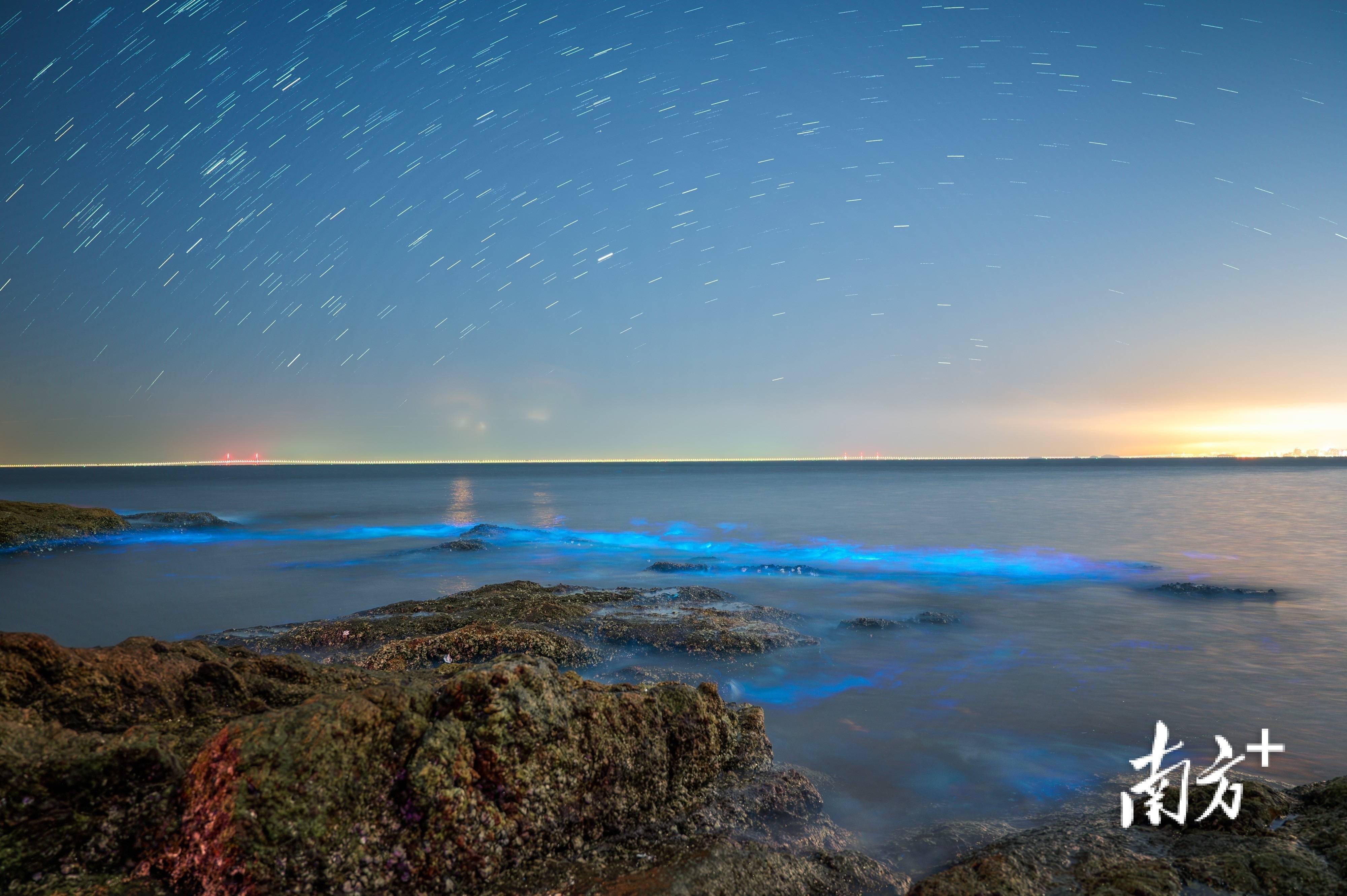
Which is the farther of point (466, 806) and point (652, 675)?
point (652, 675)

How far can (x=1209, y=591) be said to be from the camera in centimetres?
1552

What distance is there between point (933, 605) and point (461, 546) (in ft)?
54.4

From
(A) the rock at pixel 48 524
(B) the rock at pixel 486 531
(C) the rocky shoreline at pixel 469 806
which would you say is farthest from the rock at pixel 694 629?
(A) the rock at pixel 48 524

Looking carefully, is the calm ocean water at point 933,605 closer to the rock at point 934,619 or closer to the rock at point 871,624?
the rock at point 871,624

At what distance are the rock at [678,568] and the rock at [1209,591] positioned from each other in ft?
35.1

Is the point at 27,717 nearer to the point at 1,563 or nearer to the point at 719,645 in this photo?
the point at 719,645

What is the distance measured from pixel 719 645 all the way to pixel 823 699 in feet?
6.52

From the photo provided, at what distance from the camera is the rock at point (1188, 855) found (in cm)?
Answer: 371

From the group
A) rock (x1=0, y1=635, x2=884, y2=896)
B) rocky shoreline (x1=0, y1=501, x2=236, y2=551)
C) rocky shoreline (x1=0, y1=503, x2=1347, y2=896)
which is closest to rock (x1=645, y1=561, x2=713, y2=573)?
rocky shoreline (x1=0, y1=503, x2=1347, y2=896)

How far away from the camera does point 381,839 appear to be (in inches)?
136

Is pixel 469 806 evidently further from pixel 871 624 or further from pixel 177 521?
pixel 177 521

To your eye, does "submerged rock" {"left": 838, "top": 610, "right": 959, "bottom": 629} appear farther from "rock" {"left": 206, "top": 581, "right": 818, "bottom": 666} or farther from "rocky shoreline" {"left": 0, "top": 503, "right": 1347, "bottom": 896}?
"rocky shoreline" {"left": 0, "top": 503, "right": 1347, "bottom": 896}

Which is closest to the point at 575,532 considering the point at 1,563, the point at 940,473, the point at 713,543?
the point at 713,543

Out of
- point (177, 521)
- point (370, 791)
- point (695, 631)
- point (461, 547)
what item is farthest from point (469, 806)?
point (177, 521)
